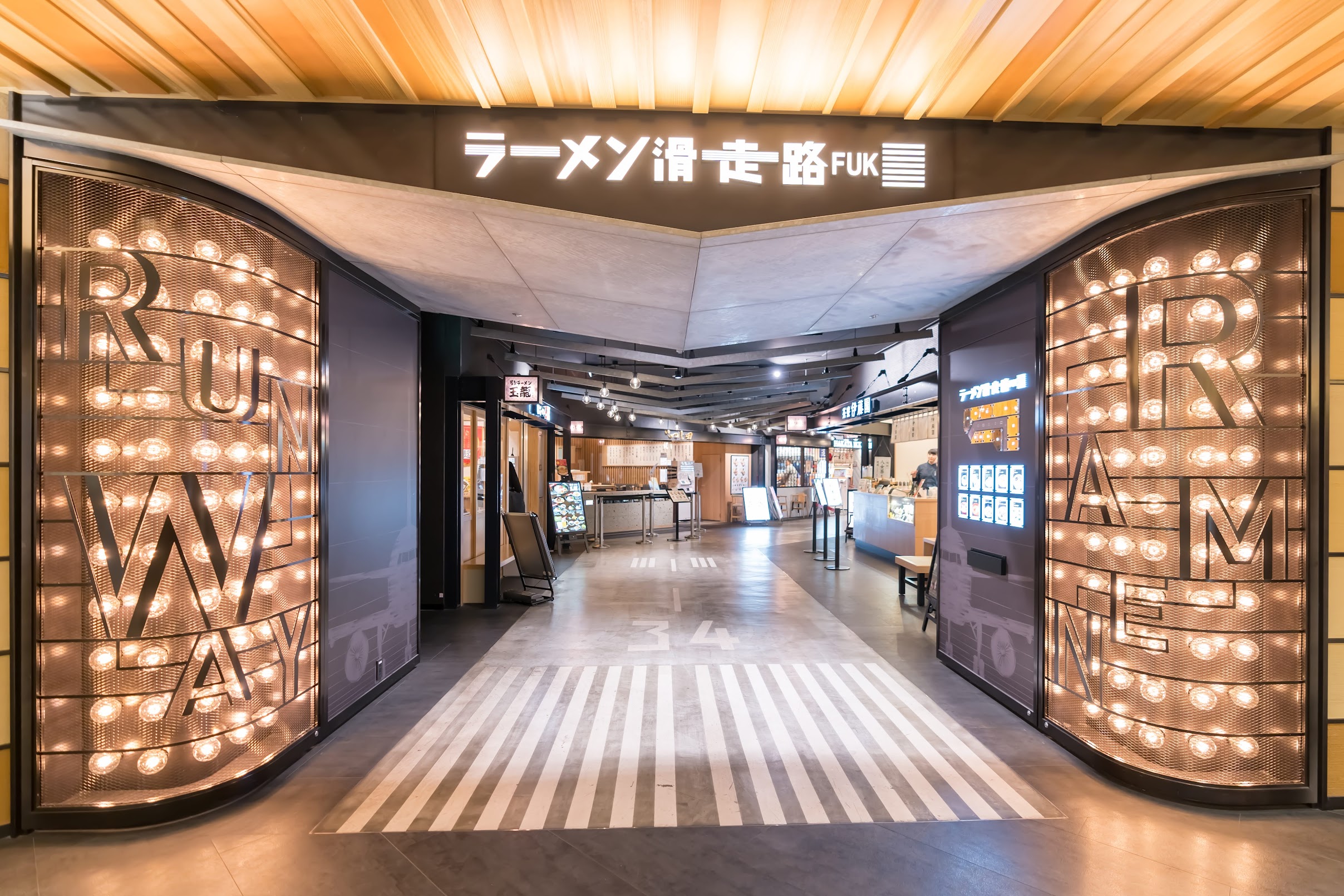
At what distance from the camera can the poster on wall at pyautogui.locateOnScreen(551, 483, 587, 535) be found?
412 inches

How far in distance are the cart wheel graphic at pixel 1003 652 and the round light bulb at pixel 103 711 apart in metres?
5.14

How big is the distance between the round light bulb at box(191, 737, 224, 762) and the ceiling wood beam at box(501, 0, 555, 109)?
353 centimetres

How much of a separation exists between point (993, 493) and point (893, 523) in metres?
6.64

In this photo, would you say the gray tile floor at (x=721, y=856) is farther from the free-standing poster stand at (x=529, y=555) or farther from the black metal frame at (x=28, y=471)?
the free-standing poster stand at (x=529, y=555)

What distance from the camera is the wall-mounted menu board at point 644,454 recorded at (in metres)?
18.0

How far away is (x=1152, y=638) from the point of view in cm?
310

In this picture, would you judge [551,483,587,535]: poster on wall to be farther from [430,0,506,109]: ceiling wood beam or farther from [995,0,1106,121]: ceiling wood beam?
[995,0,1106,121]: ceiling wood beam

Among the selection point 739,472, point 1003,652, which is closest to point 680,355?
point 1003,652

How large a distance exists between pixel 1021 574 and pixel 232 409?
4.82 m

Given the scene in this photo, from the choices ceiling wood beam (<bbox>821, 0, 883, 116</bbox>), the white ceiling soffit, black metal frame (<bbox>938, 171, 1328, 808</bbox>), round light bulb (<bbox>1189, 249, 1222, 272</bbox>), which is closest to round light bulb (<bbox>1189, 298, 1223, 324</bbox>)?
round light bulb (<bbox>1189, 249, 1222, 272</bbox>)

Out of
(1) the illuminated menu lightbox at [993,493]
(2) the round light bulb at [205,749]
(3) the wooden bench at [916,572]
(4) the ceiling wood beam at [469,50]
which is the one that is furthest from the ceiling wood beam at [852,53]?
(3) the wooden bench at [916,572]

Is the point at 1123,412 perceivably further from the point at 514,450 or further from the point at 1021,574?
the point at 514,450

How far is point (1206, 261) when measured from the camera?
299cm

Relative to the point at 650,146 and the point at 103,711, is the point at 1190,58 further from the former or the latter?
the point at 103,711
